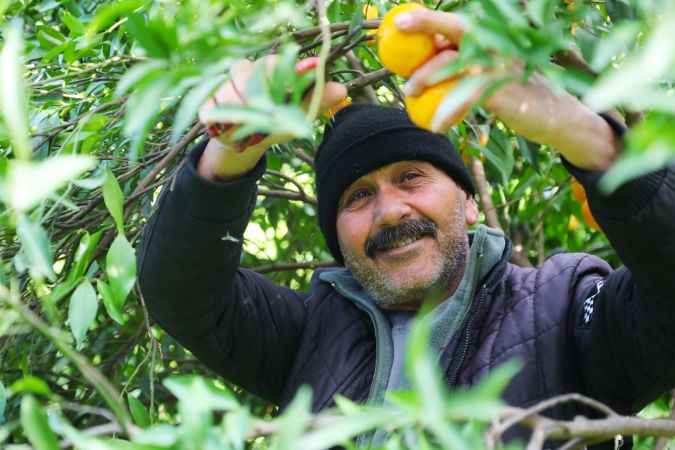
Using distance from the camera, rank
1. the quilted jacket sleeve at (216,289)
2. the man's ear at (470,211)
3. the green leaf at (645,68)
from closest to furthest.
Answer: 1. the green leaf at (645,68)
2. the quilted jacket sleeve at (216,289)
3. the man's ear at (470,211)

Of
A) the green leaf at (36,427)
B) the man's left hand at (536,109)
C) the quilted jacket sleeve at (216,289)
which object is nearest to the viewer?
the green leaf at (36,427)

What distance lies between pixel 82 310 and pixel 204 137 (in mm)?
416

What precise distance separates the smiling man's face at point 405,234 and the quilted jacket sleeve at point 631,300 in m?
0.25

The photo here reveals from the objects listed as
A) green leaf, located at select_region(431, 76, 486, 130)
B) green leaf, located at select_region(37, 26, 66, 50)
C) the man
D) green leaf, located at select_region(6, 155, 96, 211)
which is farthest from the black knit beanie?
green leaf, located at select_region(6, 155, 96, 211)

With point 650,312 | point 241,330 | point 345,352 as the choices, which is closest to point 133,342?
point 241,330

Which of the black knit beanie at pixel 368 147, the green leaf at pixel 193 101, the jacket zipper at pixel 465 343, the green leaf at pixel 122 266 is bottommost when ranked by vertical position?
the jacket zipper at pixel 465 343

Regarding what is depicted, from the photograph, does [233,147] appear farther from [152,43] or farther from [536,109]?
[152,43]

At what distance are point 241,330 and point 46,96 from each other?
51 cm

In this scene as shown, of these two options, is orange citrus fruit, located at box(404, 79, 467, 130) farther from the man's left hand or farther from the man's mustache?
the man's mustache

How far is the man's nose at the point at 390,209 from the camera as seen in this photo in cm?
176

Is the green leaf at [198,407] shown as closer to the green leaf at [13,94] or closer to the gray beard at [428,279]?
the green leaf at [13,94]

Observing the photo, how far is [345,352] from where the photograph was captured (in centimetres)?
170

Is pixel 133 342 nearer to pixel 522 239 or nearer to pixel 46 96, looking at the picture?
Result: pixel 46 96

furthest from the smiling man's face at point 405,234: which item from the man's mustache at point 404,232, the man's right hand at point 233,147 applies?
the man's right hand at point 233,147
